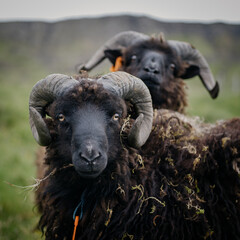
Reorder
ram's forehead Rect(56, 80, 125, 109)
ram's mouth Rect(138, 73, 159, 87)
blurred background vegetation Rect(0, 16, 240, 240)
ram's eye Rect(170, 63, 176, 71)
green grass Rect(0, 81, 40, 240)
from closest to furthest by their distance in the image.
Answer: ram's forehead Rect(56, 80, 125, 109)
ram's mouth Rect(138, 73, 159, 87)
ram's eye Rect(170, 63, 176, 71)
green grass Rect(0, 81, 40, 240)
blurred background vegetation Rect(0, 16, 240, 240)

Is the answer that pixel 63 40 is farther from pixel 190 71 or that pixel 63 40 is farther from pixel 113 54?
pixel 190 71

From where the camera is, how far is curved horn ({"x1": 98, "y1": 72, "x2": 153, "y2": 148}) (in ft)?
12.7

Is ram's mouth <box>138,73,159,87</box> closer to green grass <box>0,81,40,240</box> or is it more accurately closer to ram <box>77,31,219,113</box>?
ram <box>77,31,219,113</box>

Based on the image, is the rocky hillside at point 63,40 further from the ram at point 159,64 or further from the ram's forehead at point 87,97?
the ram's forehead at point 87,97

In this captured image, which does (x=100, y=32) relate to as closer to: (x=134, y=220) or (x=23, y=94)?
(x=23, y=94)

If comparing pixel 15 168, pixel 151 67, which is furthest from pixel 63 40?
pixel 151 67

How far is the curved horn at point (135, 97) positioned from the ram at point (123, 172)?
1cm

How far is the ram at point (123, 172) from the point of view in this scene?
150 inches

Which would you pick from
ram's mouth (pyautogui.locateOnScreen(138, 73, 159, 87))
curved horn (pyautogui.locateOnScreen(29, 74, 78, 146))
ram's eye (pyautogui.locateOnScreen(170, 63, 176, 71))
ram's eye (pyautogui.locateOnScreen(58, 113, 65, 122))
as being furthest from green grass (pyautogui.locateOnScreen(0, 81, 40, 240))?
ram's eye (pyautogui.locateOnScreen(170, 63, 176, 71))

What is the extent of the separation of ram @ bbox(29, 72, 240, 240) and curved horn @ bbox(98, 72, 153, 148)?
0.01 meters

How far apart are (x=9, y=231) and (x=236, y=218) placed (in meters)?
4.26

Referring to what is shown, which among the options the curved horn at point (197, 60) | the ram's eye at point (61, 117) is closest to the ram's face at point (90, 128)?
the ram's eye at point (61, 117)

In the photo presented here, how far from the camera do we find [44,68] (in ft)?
133

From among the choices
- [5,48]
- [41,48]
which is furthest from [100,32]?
[5,48]
